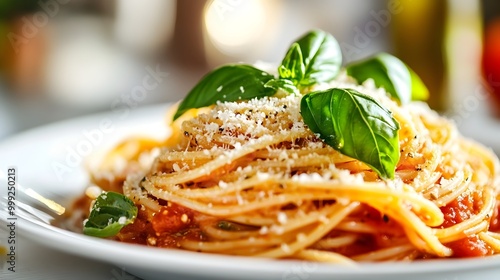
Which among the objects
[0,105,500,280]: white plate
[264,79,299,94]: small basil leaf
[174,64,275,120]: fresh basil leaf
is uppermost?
[174,64,275,120]: fresh basil leaf

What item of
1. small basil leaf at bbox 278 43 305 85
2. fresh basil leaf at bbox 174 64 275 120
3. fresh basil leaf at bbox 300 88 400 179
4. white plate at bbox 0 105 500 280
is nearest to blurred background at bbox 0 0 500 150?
fresh basil leaf at bbox 174 64 275 120

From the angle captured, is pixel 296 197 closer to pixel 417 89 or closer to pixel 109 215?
pixel 109 215

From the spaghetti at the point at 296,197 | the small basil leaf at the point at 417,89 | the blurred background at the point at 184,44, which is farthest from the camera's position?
the blurred background at the point at 184,44

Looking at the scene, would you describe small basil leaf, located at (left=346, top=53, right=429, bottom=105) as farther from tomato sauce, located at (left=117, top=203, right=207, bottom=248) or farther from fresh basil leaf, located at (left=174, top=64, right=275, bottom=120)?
tomato sauce, located at (left=117, top=203, right=207, bottom=248)

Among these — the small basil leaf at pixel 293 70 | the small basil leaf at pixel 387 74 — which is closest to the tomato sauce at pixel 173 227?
the small basil leaf at pixel 293 70

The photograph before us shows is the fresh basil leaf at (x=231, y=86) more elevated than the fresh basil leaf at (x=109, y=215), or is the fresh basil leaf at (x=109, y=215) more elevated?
the fresh basil leaf at (x=231, y=86)

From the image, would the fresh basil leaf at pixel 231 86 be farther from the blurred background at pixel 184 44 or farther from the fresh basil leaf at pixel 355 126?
the blurred background at pixel 184 44
